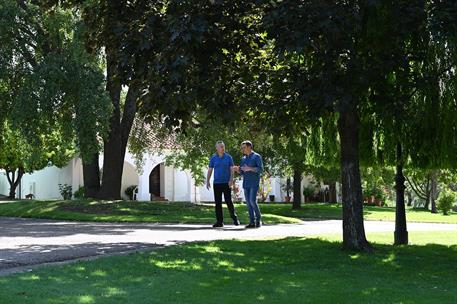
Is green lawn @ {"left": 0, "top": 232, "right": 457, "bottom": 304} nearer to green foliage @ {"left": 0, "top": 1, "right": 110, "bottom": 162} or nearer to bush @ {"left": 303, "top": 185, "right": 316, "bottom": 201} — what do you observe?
green foliage @ {"left": 0, "top": 1, "right": 110, "bottom": 162}

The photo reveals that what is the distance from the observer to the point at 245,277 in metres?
7.62

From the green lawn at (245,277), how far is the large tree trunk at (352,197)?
0.90ft

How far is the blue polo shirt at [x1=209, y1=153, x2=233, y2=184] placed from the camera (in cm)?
1448

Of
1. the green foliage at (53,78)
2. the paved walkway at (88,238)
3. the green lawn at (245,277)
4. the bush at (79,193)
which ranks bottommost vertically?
the green lawn at (245,277)

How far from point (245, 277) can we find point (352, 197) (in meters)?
3.39

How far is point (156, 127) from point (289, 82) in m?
16.5

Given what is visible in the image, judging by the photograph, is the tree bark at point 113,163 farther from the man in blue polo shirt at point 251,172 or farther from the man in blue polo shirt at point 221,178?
the man in blue polo shirt at point 251,172

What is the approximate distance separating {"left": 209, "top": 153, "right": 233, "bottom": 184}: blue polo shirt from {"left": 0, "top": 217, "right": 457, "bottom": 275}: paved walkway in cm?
108

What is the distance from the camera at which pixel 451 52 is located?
10.2m

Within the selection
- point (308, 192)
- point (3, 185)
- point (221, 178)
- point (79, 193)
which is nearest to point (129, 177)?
point (79, 193)

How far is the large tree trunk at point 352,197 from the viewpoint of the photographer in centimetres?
1041

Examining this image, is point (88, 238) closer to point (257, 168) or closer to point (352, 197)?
point (257, 168)

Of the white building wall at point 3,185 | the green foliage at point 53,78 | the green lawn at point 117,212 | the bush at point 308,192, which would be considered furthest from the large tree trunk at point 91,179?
the white building wall at point 3,185

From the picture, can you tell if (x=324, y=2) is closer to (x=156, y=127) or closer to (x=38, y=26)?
(x=38, y=26)
